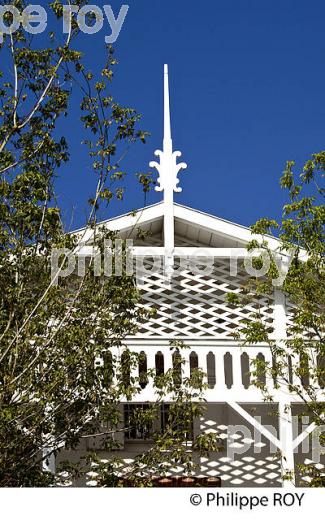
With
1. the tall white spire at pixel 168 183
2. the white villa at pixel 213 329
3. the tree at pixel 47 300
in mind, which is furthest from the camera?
the tall white spire at pixel 168 183

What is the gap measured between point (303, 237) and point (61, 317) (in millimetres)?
3608

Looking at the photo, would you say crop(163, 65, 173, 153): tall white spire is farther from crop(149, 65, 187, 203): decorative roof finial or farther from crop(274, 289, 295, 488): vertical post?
crop(274, 289, 295, 488): vertical post

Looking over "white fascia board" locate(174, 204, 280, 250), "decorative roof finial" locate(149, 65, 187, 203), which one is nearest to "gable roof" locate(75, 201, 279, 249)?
"white fascia board" locate(174, 204, 280, 250)

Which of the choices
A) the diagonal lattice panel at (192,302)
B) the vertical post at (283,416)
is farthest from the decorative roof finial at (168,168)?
the vertical post at (283,416)

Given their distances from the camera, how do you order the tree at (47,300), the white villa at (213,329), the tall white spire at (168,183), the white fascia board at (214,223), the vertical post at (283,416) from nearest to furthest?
the tree at (47,300) → the vertical post at (283,416) → the white villa at (213,329) → the tall white spire at (168,183) → the white fascia board at (214,223)

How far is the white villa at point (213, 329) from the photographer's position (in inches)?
561

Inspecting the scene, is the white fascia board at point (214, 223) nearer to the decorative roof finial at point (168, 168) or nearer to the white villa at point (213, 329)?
the white villa at point (213, 329)

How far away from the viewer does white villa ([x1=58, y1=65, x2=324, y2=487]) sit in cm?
1425

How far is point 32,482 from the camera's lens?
8.79m

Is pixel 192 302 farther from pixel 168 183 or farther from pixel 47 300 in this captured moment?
pixel 47 300

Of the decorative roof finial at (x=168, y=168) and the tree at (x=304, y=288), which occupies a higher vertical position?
the decorative roof finial at (x=168, y=168)

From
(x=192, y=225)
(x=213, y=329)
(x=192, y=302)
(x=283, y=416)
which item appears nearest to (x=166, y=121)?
(x=192, y=225)

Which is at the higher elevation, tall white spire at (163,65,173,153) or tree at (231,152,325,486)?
tall white spire at (163,65,173,153)
